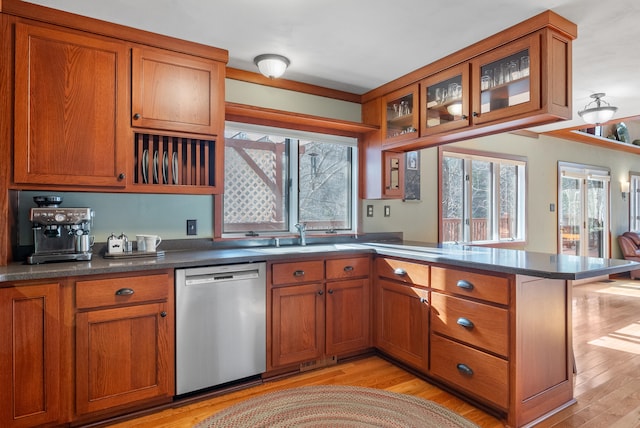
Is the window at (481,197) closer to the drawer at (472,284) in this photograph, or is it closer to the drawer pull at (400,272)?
the drawer pull at (400,272)

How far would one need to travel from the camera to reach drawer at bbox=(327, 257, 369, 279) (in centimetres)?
283

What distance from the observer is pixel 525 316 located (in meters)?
2.05

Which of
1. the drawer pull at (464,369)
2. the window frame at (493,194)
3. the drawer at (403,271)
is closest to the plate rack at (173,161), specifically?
the drawer at (403,271)

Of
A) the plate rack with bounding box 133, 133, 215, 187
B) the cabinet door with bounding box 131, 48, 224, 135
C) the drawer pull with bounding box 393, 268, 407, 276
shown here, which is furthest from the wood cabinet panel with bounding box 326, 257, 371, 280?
the cabinet door with bounding box 131, 48, 224, 135

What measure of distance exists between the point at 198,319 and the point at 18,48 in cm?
182

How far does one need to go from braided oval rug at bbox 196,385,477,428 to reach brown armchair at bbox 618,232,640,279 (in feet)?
21.8

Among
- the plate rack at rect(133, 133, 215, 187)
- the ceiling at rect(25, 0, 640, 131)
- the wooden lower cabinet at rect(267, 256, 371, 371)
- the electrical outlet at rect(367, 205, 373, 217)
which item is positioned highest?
the ceiling at rect(25, 0, 640, 131)

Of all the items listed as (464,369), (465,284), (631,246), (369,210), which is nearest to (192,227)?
(369,210)

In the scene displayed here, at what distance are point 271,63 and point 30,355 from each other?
2.28 m

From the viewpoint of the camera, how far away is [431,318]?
2.53m

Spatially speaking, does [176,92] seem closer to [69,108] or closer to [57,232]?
[69,108]

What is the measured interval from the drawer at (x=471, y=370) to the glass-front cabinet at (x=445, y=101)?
151 centimetres

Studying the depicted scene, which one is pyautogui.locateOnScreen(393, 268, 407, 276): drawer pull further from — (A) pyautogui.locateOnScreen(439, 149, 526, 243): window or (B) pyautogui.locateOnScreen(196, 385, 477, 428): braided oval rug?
(A) pyautogui.locateOnScreen(439, 149, 526, 243): window

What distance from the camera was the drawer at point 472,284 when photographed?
6.83ft
